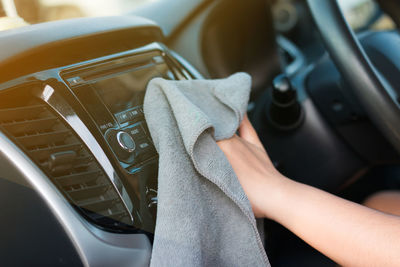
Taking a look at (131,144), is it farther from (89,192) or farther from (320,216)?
(320,216)

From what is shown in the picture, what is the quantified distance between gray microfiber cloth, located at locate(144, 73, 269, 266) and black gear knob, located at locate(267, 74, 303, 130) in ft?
1.36

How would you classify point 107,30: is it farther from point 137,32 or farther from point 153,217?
point 153,217

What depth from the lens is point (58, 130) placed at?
0.45 m

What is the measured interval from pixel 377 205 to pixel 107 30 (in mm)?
651

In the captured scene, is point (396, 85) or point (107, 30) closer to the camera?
point (107, 30)

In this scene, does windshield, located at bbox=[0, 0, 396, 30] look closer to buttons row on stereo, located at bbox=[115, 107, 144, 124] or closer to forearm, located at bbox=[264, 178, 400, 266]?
buttons row on stereo, located at bbox=[115, 107, 144, 124]

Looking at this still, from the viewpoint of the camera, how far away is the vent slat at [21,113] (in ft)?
1.36

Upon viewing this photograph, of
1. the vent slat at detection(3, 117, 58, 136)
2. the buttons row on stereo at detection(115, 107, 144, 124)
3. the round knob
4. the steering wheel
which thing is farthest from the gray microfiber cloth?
the round knob

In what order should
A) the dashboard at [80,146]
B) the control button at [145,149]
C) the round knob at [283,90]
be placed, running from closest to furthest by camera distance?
the dashboard at [80,146] → the control button at [145,149] → the round knob at [283,90]

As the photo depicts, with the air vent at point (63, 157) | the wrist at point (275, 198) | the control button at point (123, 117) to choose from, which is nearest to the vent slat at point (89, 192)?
the air vent at point (63, 157)

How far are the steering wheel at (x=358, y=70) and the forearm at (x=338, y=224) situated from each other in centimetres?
19

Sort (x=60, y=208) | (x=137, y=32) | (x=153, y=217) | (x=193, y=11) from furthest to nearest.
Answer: (x=193, y=11), (x=137, y=32), (x=153, y=217), (x=60, y=208)

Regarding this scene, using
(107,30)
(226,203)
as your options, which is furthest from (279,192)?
(107,30)

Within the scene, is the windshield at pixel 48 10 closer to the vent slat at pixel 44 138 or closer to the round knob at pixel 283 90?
the vent slat at pixel 44 138
